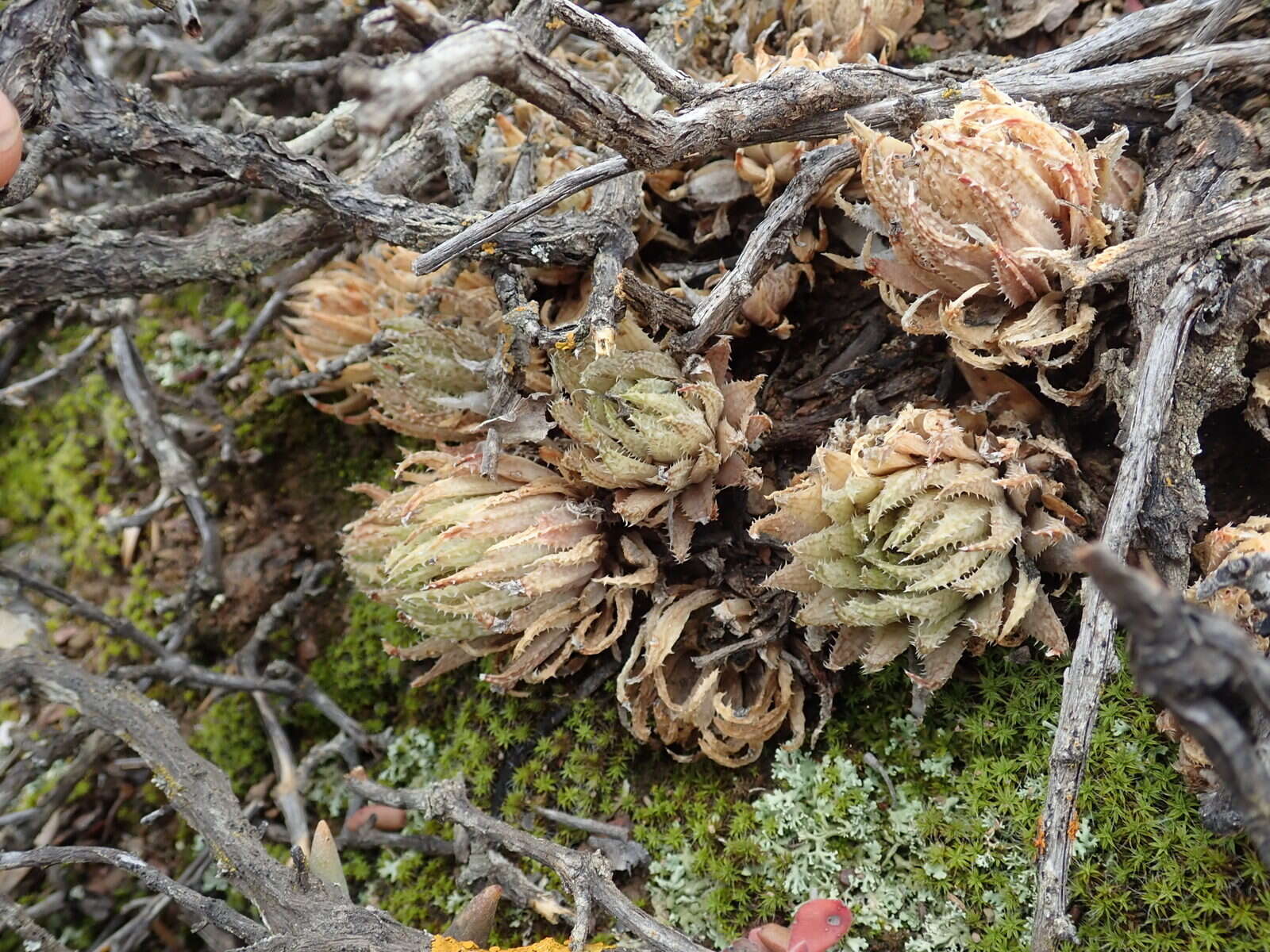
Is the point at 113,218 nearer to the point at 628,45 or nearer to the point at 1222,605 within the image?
the point at 628,45

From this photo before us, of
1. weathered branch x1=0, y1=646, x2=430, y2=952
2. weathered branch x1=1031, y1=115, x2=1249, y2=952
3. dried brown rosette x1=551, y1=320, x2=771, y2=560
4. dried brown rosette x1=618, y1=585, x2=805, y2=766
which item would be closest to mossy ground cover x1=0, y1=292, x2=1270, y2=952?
dried brown rosette x1=618, y1=585, x2=805, y2=766

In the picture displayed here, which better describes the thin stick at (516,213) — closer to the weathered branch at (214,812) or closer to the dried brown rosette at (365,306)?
the dried brown rosette at (365,306)

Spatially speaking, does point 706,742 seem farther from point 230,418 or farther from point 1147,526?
point 230,418

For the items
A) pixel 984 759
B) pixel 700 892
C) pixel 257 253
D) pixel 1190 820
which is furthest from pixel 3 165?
pixel 1190 820

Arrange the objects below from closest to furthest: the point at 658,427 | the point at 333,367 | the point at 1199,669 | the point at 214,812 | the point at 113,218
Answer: the point at 1199,669 < the point at 658,427 < the point at 214,812 < the point at 113,218 < the point at 333,367

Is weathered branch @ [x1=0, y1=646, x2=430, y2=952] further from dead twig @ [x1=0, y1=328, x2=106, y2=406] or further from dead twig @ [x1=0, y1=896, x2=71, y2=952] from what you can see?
dead twig @ [x1=0, y1=328, x2=106, y2=406]

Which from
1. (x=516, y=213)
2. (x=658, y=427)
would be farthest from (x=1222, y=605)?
(x=516, y=213)
